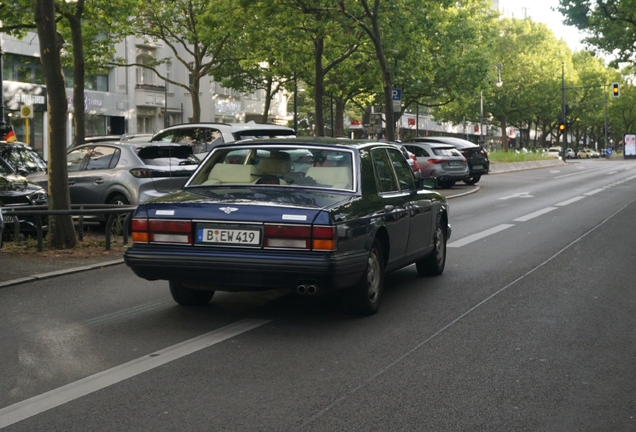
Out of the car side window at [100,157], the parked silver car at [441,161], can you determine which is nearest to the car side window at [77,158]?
the car side window at [100,157]

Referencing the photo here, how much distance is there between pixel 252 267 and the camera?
7.25 metres

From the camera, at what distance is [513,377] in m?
6.03

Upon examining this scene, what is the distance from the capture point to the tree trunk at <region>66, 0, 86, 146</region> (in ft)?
54.4

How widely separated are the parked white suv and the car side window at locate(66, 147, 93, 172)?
2282mm

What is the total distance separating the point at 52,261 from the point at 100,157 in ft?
17.1

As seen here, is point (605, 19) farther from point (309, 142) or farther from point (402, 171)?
point (309, 142)

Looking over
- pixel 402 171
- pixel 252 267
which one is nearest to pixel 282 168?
pixel 252 267

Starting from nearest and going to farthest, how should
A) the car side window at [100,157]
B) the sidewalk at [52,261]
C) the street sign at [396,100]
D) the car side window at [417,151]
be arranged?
1. the sidewalk at [52,261]
2. the car side window at [100,157]
3. the car side window at [417,151]
4. the street sign at [396,100]

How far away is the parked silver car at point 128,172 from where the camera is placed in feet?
53.9

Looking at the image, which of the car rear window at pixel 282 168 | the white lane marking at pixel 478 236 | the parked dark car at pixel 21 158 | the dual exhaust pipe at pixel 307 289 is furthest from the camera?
the parked dark car at pixel 21 158

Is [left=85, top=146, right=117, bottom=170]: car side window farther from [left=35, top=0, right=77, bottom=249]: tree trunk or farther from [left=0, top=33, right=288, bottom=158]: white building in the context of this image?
[left=0, top=33, right=288, bottom=158]: white building

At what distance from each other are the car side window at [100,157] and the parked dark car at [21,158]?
1967mm

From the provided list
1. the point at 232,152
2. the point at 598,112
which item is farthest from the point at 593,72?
the point at 232,152

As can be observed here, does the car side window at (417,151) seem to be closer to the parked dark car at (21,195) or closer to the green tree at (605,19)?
the green tree at (605,19)
